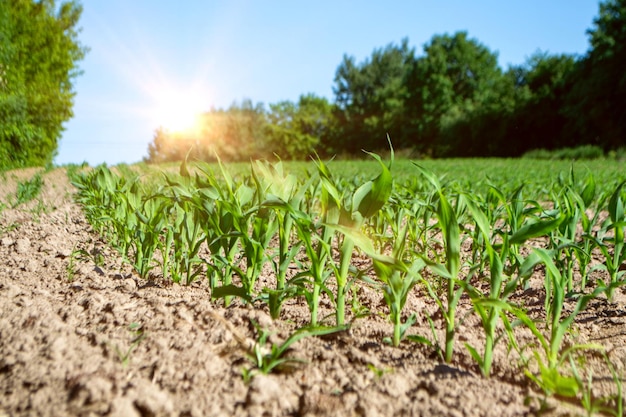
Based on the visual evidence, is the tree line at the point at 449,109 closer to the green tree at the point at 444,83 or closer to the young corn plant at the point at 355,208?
the green tree at the point at 444,83

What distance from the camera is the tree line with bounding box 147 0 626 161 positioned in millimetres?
29672

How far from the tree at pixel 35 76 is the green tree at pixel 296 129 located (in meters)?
34.3

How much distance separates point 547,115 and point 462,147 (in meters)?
7.29

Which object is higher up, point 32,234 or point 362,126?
point 362,126

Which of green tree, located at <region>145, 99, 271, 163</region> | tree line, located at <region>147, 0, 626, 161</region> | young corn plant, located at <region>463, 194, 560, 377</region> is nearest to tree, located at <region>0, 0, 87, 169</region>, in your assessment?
tree line, located at <region>147, 0, 626, 161</region>

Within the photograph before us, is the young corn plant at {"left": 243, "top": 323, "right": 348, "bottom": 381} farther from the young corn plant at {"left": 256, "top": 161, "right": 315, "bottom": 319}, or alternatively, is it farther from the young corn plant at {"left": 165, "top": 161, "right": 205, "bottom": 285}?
the young corn plant at {"left": 165, "top": 161, "right": 205, "bottom": 285}

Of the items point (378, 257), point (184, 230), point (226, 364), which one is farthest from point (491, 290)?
point (184, 230)

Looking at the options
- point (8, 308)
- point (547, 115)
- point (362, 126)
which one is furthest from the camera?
point (362, 126)

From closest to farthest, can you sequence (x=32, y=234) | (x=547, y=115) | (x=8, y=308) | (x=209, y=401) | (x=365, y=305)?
1. (x=209, y=401)
2. (x=8, y=308)
3. (x=365, y=305)
4. (x=32, y=234)
5. (x=547, y=115)

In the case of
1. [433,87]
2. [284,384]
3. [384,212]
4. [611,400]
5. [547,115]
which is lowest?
[611,400]

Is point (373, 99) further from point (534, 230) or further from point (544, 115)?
point (534, 230)

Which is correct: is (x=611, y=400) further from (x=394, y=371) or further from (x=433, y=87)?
(x=433, y=87)

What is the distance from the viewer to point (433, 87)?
45.8 meters

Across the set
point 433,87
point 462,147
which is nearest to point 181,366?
point 462,147
